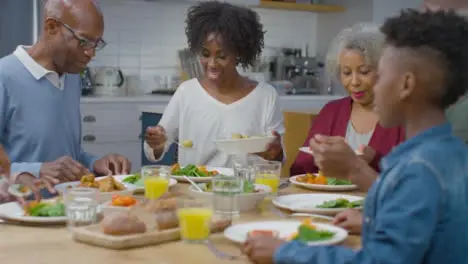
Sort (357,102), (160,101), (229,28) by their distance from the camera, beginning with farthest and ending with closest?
(160,101), (229,28), (357,102)

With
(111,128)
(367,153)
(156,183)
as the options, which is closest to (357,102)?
(367,153)

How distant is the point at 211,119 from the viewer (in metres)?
3.29

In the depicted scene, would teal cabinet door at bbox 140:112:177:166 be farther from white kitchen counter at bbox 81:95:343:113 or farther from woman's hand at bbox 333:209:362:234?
woman's hand at bbox 333:209:362:234

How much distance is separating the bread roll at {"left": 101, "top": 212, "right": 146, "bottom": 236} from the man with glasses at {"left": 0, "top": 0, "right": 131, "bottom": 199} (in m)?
0.93

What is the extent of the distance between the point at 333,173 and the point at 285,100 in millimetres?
3722

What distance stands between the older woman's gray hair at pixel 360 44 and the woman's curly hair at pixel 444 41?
54.7 inches

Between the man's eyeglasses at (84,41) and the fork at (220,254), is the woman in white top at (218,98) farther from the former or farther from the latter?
the fork at (220,254)

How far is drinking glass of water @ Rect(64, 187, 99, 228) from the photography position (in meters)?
1.92

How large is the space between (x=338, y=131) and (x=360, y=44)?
39cm

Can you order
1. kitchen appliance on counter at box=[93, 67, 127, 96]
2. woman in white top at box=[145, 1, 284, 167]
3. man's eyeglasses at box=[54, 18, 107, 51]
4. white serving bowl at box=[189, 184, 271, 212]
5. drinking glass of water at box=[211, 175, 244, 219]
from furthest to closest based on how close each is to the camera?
kitchen appliance on counter at box=[93, 67, 127, 96] → woman in white top at box=[145, 1, 284, 167] → man's eyeglasses at box=[54, 18, 107, 51] → white serving bowl at box=[189, 184, 271, 212] → drinking glass of water at box=[211, 175, 244, 219]

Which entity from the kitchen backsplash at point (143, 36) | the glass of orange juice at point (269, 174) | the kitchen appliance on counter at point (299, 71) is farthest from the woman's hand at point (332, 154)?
the kitchen appliance on counter at point (299, 71)

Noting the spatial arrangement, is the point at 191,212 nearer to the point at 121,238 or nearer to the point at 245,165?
the point at 121,238

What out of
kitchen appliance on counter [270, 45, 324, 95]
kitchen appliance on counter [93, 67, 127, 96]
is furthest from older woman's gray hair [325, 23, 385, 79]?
kitchen appliance on counter [270, 45, 324, 95]

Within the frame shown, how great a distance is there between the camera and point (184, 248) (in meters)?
1.78
